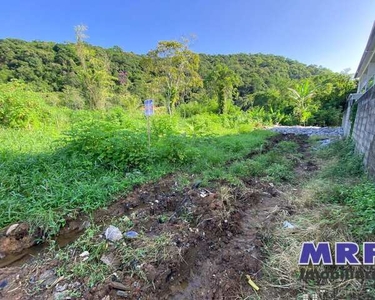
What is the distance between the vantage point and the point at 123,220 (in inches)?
97.9

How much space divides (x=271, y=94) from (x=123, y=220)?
79.0ft

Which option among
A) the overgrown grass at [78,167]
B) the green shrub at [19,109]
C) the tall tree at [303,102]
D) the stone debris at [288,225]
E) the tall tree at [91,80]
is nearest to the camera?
the stone debris at [288,225]

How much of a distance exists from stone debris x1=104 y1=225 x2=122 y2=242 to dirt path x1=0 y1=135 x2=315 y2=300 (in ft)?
0.25

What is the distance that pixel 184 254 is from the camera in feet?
6.41

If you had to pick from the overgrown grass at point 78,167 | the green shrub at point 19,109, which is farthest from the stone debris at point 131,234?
the green shrub at point 19,109

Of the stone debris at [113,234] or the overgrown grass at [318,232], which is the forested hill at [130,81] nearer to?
the stone debris at [113,234]

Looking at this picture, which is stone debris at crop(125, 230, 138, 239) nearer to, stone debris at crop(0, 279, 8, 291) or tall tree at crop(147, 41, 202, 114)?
stone debris at crop(0, 279, 8, 291)

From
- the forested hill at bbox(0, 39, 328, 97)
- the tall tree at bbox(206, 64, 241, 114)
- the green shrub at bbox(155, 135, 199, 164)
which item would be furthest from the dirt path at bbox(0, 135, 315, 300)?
the forested hill at bbox(0, 39, 328, 97)

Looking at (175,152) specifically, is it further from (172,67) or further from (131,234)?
(172,67)

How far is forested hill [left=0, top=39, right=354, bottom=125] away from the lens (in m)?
13.7

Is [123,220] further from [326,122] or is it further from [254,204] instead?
[326,122]

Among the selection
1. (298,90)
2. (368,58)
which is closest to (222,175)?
(368,58)

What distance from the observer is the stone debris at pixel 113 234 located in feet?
6.89

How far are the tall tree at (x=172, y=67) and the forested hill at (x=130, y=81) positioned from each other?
0.08m
